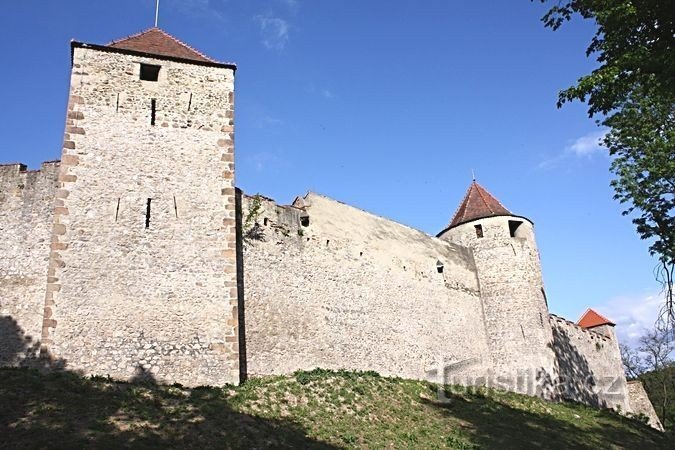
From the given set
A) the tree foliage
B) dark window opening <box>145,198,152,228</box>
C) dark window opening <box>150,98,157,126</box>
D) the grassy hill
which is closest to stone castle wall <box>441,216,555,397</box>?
the grassy hill

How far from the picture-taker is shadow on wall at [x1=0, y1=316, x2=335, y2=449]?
9039mm

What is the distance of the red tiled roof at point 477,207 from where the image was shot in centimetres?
2256

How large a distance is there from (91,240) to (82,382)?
320 cm

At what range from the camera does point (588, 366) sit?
25.0m

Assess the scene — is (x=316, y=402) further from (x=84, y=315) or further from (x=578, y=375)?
(x=578, y=375)

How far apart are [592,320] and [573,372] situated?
22.8ft

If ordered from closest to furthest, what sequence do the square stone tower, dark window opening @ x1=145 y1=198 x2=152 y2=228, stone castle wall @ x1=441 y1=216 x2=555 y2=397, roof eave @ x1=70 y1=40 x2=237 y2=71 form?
the square stone tower
dark window opening @ x1=145 y1=198 x2=152 y2=228
roof eave @ x1=70 y1=40 x2=237 y2=71
stone castle wall @ x1=441 y1=216 x2=555 y2=397

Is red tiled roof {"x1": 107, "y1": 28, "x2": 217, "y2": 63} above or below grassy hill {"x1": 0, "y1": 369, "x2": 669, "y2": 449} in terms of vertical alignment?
above

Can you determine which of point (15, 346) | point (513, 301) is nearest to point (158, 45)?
point (15, 346)

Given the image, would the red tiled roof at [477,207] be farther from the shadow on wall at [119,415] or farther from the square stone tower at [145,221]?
the shadow on wall at [119,415]

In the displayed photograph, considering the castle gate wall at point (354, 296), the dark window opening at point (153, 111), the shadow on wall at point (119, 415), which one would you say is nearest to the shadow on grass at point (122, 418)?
the shadow on wall at point (119, 415)

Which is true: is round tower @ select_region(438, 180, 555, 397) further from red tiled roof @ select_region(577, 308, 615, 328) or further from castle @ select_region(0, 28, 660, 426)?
red tiled roof @ select_region(577, 308, 615, 328)

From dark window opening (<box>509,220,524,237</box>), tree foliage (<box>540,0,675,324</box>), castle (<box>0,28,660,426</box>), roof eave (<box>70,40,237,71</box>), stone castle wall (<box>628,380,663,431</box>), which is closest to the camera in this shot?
tree foliage (<box>540,0,675,324</box>)

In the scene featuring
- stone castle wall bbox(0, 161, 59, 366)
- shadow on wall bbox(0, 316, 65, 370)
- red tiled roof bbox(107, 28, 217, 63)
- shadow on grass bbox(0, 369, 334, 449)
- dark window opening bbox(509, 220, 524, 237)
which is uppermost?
red tiled roof bbox(107, 28, 217, 63)
